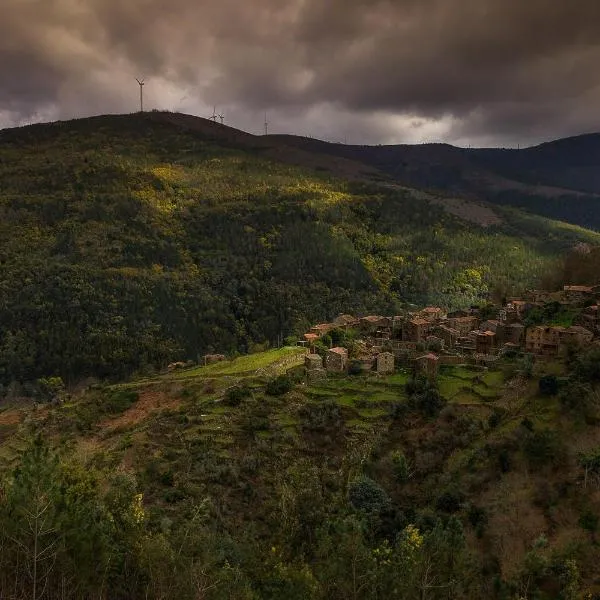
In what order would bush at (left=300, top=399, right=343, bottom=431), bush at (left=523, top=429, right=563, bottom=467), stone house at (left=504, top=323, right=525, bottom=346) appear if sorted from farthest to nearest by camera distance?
stone house at (left=504, top=323, right=525, bottom=346), bush at (left=300, top=399, right=343, bottom=431), bush at (left=523, top=429, right=563, bottom=467)

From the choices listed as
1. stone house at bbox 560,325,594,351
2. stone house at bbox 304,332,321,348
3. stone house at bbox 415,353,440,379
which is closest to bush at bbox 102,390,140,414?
stone house at bbox 304,332,321,348

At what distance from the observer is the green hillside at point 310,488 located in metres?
18.5

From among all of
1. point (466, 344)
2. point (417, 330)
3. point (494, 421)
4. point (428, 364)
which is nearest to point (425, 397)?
point (428, 364)

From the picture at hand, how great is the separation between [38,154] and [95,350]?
10823cm

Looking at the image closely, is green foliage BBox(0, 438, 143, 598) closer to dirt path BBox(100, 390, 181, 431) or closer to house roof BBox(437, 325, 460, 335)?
dirt path BBox(100, 390, 181, 431)

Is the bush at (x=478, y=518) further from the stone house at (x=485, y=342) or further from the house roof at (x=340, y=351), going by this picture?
the house roof at (x=340, y=351)

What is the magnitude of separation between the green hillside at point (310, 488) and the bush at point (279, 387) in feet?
2.40

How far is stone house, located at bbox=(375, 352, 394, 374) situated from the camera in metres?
45.2

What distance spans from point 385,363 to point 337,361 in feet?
11.7

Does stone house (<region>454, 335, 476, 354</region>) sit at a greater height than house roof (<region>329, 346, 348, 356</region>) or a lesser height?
greater

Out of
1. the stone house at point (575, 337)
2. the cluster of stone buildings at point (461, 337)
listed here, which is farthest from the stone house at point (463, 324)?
the stone house at point (575, 337)

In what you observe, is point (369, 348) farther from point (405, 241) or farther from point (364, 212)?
point (364, 212)

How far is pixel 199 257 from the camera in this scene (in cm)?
11788

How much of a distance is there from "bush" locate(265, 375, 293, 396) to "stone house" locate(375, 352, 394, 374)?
654 centimetres
